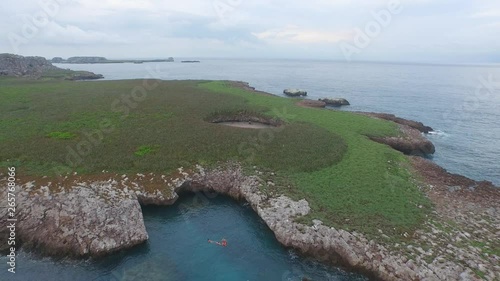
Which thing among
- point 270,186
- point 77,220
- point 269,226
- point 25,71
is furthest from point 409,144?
point 25,71

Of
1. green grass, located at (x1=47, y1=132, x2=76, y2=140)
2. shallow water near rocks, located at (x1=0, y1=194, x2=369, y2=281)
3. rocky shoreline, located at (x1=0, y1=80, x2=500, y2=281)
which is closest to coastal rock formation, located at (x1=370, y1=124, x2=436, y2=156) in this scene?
rocky shoreline, located at (x1=0, y1=80, x2=500, y2=281)

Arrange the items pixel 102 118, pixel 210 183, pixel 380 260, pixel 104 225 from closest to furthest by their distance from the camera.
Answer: pixel 380 260 < pixel 104 225 < pixel 210 183 < pixel 102 118

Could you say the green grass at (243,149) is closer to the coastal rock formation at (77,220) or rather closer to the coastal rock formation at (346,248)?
the coastal rock formation at (346,248)

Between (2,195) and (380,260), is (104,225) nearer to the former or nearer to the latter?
(2,195)

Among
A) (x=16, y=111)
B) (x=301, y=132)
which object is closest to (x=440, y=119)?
(x=301, y=132)

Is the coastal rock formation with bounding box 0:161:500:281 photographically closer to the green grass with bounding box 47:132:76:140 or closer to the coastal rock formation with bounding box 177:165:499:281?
the coastal rock formation with bounding box 177:165:499:281

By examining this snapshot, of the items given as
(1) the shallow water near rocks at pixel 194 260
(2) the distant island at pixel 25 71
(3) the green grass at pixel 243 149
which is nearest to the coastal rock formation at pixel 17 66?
(2) the distant island at pixel 25 71

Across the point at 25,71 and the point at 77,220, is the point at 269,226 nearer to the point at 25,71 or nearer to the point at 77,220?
the point at 77,220

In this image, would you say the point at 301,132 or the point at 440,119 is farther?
the point at 440,119
